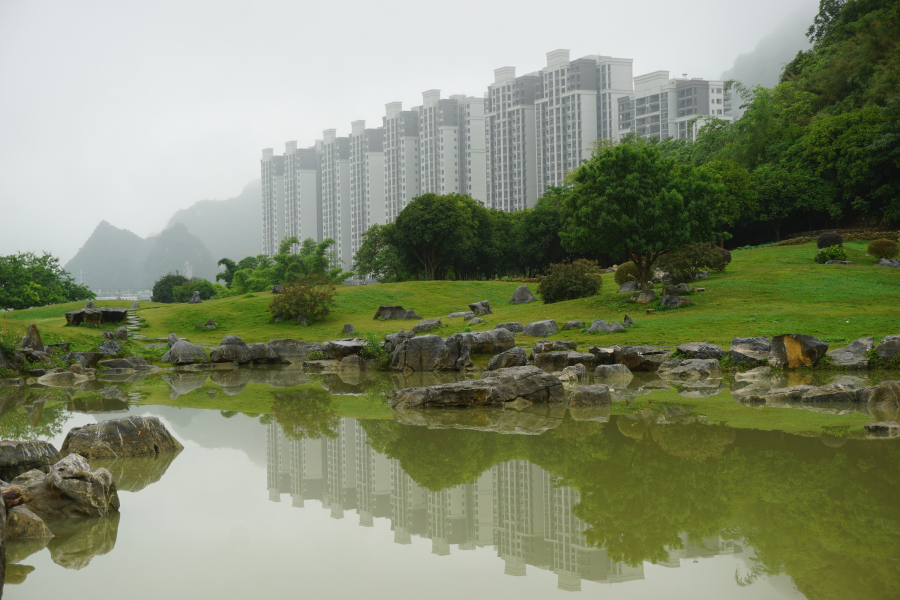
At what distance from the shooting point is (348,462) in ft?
28.3

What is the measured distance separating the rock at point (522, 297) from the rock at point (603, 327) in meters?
12.0

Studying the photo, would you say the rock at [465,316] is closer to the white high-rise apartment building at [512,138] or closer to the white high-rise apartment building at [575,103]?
the white high-rise apartment building at [575,103]

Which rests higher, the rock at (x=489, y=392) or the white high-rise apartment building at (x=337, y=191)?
the white high-rise apartment building at (x=337, y=191)

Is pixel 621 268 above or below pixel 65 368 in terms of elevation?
above

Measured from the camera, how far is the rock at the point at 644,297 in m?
26.9

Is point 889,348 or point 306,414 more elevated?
point 889,348

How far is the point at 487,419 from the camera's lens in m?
11.4

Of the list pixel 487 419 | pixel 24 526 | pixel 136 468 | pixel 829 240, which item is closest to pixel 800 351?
pixel 487 419

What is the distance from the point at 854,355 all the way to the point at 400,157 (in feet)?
377

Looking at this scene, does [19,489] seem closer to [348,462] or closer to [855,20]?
[348,462]

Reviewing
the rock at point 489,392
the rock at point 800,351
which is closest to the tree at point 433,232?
the rock at point 800,351

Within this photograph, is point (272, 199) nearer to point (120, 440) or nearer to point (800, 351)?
point (800, 351)

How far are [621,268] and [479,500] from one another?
27.9m

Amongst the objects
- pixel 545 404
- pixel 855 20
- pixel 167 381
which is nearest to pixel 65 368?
pixel 167 381
